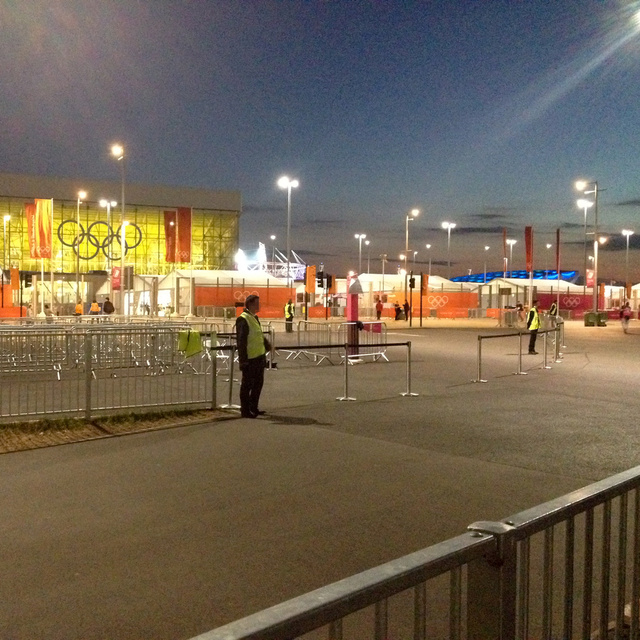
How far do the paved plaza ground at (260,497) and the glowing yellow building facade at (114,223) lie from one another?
6908 cm

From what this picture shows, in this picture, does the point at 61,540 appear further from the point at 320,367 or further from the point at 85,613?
the point at 320,367

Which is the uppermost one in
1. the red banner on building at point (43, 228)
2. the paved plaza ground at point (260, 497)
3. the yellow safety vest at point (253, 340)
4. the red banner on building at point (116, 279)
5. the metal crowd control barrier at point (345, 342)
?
the red banner on building at point (43, 228)

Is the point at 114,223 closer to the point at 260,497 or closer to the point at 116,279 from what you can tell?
the point at 116,279

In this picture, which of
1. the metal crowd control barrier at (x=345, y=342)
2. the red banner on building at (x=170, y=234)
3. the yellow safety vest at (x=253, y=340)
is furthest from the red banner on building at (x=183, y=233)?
the yellow safety vest at (x=253, y=340)

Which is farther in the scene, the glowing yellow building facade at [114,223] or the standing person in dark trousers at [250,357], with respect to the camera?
the glowing yellow building facade at [114,223]

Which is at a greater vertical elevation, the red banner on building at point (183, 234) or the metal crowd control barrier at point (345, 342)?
the red banner on building at point (183, 234)

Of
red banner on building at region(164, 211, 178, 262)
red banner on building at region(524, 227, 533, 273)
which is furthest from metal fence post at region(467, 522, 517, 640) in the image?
red banner on building at region(164, 211, 178, 262)

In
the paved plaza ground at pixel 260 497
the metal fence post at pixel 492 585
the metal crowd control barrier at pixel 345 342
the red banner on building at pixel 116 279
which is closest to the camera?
the metal fence post at pixel 492 585

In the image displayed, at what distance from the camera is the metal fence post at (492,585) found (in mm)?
2186

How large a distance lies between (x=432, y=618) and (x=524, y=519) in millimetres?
1858

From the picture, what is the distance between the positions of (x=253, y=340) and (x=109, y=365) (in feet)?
19.8

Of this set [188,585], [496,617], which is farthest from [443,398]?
[496,617]

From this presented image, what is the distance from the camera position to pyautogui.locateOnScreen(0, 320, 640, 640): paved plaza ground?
14.3 feet

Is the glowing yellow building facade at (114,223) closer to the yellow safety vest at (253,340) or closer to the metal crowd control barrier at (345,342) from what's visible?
the metal crowd control barrier at (345,342)
